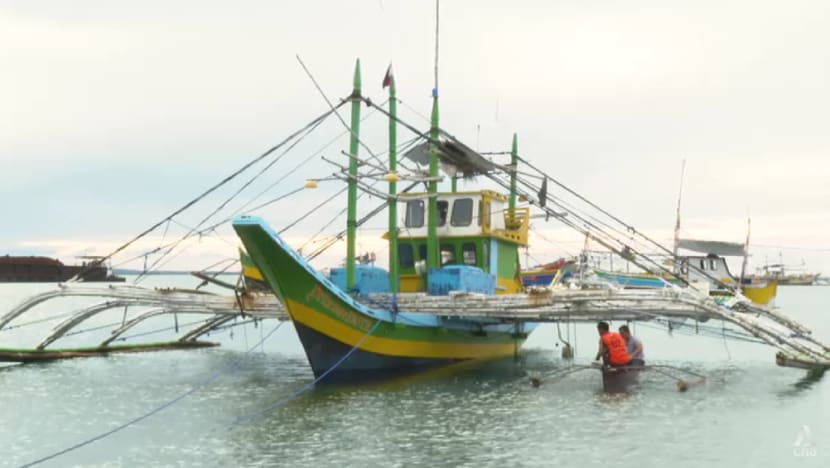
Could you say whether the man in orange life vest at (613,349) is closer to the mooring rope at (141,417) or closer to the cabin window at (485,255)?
the cabin window at (485,255)

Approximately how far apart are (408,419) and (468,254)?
11.2 meters

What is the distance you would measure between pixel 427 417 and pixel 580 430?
3.42 m

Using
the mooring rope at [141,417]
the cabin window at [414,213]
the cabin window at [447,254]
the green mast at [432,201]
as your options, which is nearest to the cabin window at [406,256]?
the cabin window at [414,213]

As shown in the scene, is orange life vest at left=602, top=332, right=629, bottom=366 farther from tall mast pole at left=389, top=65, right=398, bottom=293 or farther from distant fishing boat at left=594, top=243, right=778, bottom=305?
distant fishing boat at left=594, top=243, right=778, bottom=305

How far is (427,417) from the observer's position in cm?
1803

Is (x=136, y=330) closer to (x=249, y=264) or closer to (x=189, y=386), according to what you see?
(x=249, y=264)

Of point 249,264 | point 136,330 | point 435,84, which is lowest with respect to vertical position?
point 136,330

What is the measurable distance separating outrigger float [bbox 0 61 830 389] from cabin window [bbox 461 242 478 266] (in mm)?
37

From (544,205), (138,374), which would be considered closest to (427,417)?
(544,205)

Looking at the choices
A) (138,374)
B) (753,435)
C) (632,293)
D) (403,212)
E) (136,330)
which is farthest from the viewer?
(136,330)

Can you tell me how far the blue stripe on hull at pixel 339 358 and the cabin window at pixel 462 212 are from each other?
6.05 m

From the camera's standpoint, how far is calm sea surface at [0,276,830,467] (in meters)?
14.6

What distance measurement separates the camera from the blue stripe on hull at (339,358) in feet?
72.0

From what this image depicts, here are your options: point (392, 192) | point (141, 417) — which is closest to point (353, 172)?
point (392, 192)
